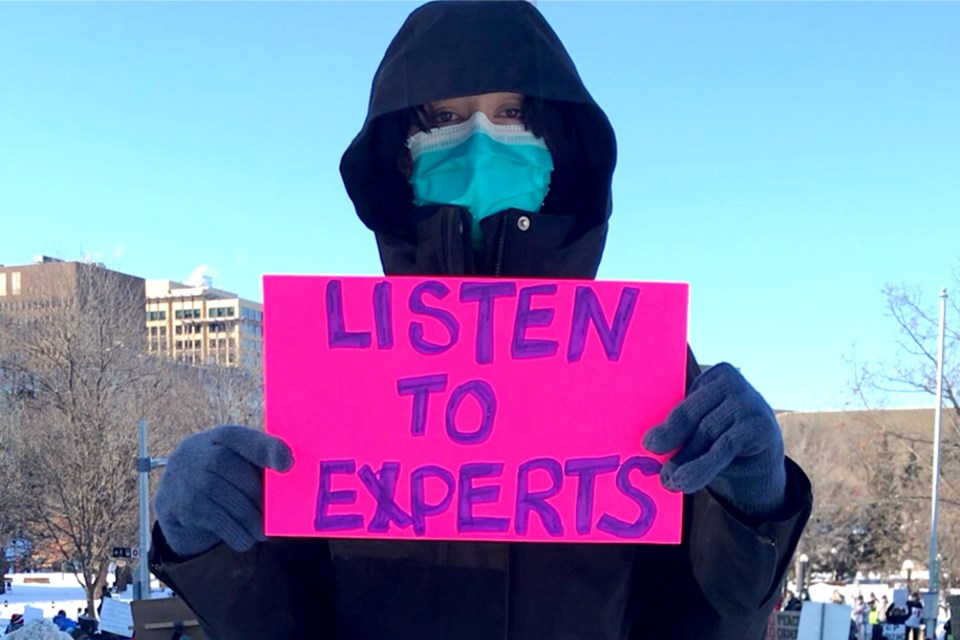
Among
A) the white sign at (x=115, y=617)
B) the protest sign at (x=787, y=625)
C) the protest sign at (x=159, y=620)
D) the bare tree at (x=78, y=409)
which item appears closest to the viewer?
the protest sign at (x=159, y=620)

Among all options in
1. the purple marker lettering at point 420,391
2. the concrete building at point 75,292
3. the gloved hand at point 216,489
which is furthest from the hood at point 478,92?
the concrete building at point 75,292

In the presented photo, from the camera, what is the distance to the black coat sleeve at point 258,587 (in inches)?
71.2

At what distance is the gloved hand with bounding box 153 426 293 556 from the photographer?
169 cm

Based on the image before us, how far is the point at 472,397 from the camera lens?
1.91 meters

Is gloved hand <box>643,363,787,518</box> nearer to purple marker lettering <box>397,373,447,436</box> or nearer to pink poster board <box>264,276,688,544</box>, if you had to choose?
pink poster board <box>264,276,688,544</box>

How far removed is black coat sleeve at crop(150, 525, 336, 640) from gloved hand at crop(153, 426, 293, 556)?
0.05m

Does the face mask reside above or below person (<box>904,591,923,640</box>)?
above

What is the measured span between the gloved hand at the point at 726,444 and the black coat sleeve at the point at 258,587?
779mm

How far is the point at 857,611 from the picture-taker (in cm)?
2133

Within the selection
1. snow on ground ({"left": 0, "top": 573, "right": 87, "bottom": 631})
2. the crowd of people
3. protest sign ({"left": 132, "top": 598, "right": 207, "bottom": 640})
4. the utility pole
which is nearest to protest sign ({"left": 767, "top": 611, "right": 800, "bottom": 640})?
the crowd of people

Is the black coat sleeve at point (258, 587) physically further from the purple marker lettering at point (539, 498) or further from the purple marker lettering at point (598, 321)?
the purple marker lettering at point (598, 321)

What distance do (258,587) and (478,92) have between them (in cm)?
113

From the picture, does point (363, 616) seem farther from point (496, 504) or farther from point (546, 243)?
point (546, 243)

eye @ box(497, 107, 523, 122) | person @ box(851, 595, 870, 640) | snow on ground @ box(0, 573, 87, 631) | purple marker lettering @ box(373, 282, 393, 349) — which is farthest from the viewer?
snow on ground @ box(0, 573, 87, 631)
